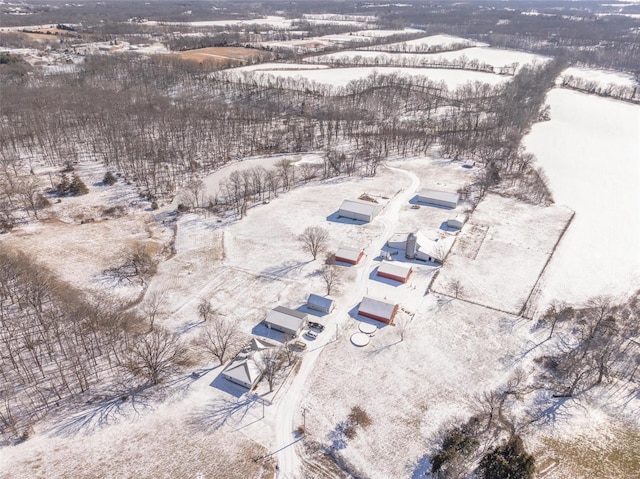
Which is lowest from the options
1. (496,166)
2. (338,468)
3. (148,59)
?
(338,468)

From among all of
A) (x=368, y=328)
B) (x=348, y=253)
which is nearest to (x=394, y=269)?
(x=348, y=253)

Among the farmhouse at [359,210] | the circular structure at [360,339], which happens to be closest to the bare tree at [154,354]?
the circular structure at [360,339]

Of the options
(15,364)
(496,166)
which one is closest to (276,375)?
(15,364)

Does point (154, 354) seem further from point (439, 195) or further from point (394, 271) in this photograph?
point (439, 195)

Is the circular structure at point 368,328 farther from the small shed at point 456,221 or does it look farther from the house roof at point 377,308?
the small shed at point 456,221

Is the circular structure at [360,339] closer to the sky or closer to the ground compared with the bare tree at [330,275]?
closer to the ground

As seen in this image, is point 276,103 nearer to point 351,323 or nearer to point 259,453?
point 351,323
